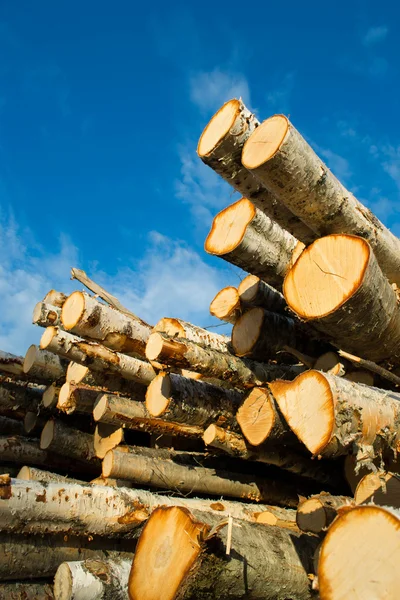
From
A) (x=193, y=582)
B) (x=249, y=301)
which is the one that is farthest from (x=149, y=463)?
(x=193, y=582)

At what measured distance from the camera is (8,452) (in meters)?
5.59

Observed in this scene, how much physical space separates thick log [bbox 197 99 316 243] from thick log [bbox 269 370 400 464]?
124 cm

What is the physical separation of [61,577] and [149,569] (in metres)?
0.76

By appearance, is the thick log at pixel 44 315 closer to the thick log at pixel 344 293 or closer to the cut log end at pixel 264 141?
the thick log at pixel 344 293

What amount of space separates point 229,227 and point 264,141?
3.37 ft

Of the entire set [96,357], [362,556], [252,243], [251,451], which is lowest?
[362,556]

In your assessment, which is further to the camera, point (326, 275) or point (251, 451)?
point (251, 451)

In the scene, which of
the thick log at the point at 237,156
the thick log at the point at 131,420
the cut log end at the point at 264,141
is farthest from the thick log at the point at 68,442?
the cut log end at the point at 264,141

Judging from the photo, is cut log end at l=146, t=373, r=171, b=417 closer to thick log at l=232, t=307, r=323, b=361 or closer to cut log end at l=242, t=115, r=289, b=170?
thick log at l=232, t=307, r=323, b=361

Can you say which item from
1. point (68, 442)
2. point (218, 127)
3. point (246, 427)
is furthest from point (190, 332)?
point (218, 127)

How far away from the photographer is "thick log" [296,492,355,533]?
10.9 ft

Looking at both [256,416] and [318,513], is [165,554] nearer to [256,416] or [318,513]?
[318,513]

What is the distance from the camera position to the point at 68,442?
5461 mm

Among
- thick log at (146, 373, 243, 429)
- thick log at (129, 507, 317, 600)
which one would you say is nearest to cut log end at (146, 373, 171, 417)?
thick log at (146, 373, 243, 429)
